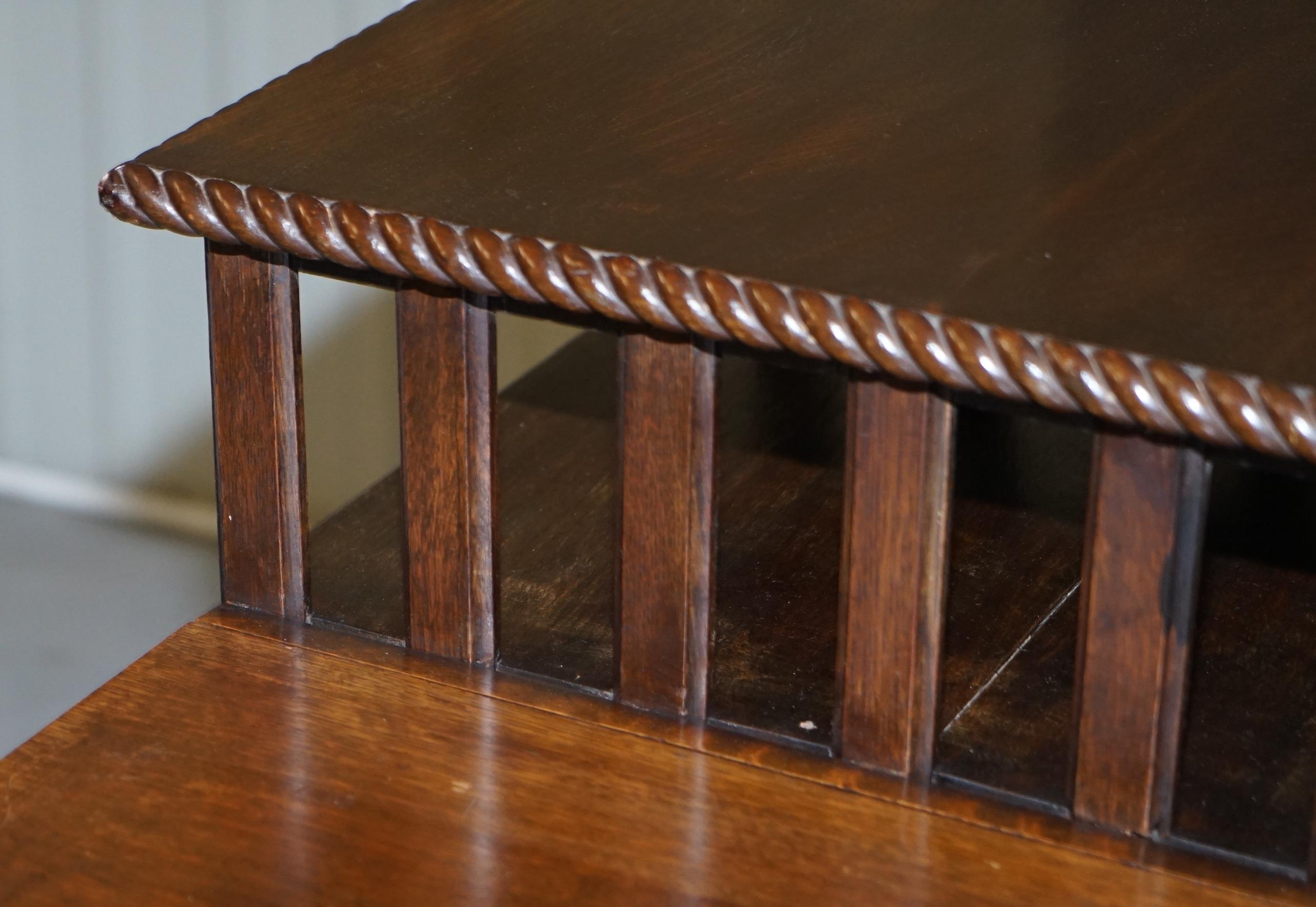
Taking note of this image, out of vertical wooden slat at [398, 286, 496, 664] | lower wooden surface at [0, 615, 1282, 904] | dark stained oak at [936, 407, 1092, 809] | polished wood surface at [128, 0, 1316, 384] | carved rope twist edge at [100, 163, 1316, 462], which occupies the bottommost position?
lower wooden surface at [0, 615, 1282, 904]

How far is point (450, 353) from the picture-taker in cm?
64

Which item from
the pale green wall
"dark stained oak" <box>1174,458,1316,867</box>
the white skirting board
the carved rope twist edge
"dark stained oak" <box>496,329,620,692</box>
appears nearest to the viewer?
the carved rope twist edge

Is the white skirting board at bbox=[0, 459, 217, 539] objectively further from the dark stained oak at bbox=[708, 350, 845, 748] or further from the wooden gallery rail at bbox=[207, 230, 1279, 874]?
the wooden gallery rail at bbox=[207, 230, 1279, 874]

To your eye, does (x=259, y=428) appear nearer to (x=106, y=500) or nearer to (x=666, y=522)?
(x=666, y=522)

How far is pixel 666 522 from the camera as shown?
2.04 feet

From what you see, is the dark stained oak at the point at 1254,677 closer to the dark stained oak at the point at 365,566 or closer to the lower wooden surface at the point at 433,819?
the lower wooden surface at the point at 433,819

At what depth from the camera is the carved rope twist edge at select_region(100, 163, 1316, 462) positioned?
0.48 m

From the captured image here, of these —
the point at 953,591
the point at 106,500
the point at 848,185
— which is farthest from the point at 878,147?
the point at 106,500

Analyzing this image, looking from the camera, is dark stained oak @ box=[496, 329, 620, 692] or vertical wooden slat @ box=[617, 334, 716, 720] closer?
vertical wooden slat @ box=[617, 334, 716, 720]

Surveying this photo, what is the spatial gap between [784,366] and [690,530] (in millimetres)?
101

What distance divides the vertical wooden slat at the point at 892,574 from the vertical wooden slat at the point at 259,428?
0.23m

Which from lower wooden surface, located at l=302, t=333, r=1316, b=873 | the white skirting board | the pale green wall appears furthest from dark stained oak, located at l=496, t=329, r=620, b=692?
the white skirting board

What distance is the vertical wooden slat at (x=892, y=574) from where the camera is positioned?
0.57m

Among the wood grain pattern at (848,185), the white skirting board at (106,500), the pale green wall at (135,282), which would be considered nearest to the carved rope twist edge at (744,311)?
the wood grain pattern at (848,185)
